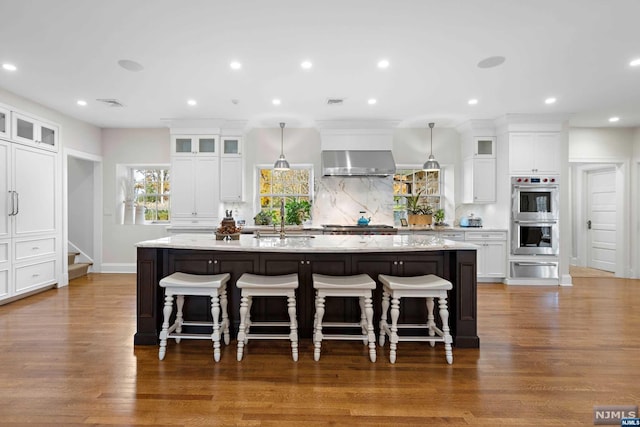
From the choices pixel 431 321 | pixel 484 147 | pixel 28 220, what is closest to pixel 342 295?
pixel 431 321

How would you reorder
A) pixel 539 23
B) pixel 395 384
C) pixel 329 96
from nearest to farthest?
pixel 395 384 → pixel 539 23 → pixel 329 96

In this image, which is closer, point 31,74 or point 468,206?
point 31,74

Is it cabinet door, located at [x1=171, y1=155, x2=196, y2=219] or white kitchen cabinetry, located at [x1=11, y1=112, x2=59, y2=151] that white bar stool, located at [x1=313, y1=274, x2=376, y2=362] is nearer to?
cabinet door, located at [x1=171, y1=155, x2=196, y2=219]

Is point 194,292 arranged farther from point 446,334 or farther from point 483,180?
point 483,180

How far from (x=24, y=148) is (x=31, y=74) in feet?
4.23

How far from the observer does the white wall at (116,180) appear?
6.43 metres

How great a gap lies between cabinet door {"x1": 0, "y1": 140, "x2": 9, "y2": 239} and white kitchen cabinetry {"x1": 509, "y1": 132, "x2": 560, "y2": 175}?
7.24m

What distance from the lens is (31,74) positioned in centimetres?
388

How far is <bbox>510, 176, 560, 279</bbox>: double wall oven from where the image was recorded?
545cm

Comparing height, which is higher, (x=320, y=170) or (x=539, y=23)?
(x=539, y=23)

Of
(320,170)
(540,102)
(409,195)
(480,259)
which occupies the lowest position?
(480,259)

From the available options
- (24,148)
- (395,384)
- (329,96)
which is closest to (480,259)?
(329,96)

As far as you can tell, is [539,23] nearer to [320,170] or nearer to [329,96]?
[329,96]

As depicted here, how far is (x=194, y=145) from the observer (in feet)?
19.2
